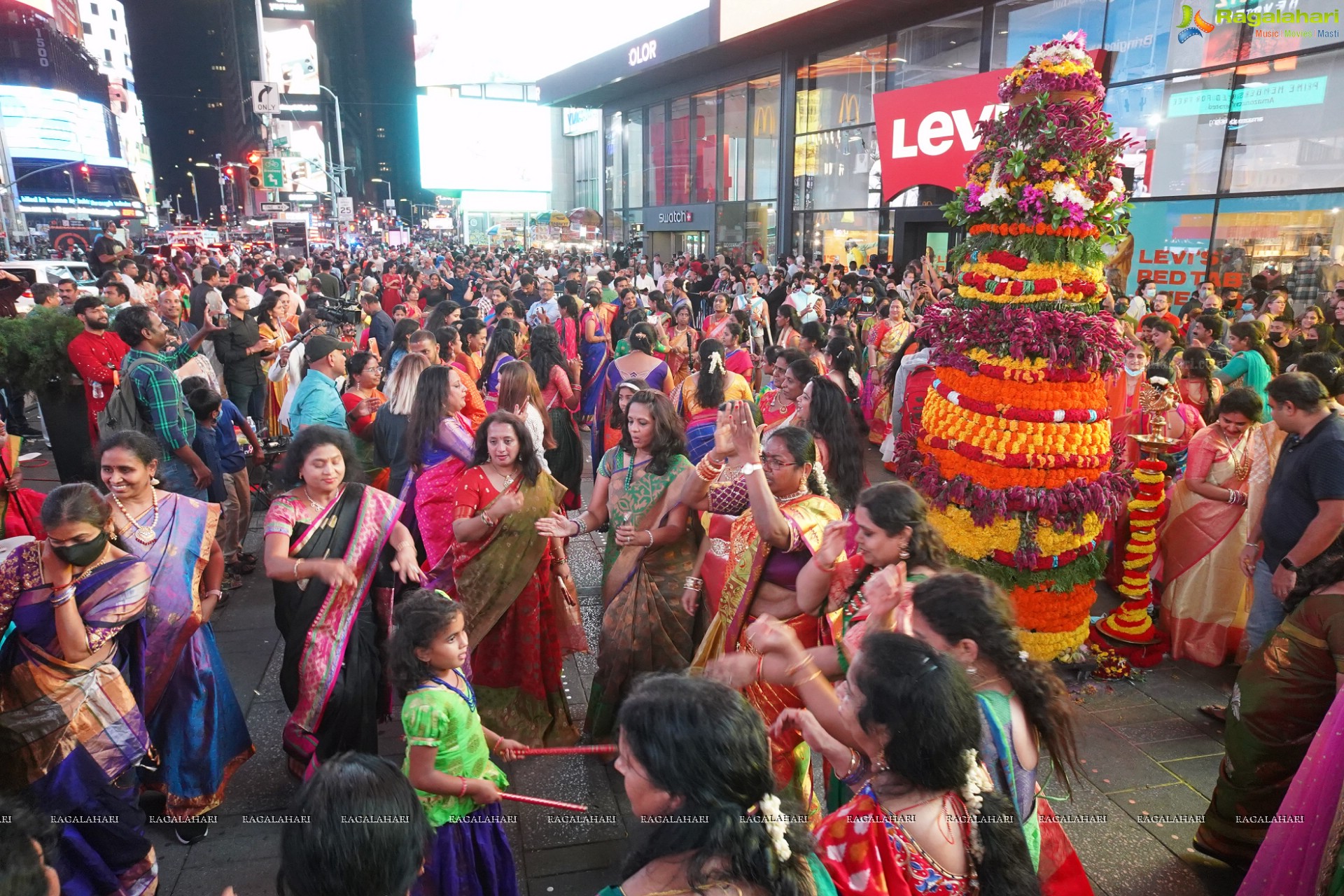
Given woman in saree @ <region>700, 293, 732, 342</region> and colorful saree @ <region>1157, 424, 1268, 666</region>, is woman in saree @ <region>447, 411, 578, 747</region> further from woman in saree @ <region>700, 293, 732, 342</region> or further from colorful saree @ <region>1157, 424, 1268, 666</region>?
woman in saree @ <region>700, 293, 732, 342</region>

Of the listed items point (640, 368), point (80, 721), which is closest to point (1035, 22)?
point (640, 368)

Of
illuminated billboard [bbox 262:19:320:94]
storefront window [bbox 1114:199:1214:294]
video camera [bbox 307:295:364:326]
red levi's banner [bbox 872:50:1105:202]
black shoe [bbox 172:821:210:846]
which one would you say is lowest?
black shoe [bbox 172:821:210:846]

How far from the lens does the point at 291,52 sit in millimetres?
61469

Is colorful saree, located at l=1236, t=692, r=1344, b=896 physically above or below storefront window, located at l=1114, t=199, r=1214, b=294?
below

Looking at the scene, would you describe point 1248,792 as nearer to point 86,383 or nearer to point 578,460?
point 578,460

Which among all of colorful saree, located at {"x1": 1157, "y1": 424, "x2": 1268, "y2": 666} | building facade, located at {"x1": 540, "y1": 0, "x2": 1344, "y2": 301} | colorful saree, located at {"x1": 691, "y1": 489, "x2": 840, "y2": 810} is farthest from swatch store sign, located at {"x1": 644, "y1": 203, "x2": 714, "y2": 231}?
colorful saree, located at {"x1": 691, "y1": 489, "x2": 840, "y2": 810}

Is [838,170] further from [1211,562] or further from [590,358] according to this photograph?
[1211,562]

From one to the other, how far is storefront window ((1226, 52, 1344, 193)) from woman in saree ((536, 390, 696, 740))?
38.0ft

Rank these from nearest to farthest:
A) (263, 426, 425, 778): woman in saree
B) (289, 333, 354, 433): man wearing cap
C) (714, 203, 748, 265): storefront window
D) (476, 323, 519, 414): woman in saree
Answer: (263, 426, 425, 778): woman in saree
(289, 333, 354, 433): man wearing cap
(476, 323, 519, 414): woman in saree
(714, 203, 748, 265): storefront window

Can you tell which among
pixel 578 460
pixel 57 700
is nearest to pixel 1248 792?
pixel 57 700

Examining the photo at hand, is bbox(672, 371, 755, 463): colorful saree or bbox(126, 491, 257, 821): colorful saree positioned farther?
bbox(672, 371, 755, 463): colorful saree

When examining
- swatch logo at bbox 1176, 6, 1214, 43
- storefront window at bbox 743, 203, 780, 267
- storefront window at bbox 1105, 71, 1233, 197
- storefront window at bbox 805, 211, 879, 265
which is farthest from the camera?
storefront window at bbox 743, 203, 780, 267

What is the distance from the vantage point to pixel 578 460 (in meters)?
6.39

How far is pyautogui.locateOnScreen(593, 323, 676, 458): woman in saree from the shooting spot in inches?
245
